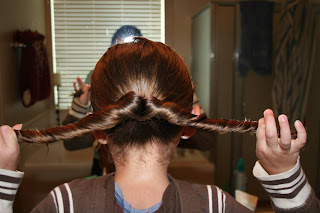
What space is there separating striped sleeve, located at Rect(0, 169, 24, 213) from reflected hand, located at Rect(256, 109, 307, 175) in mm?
355

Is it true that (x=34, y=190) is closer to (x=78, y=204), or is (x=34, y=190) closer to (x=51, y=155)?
(x=51, y=155)

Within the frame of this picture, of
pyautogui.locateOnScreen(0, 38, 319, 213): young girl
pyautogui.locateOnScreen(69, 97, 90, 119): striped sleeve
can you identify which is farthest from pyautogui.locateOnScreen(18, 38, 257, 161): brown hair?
pyautogui.locateOnScreen(69, 97, 90, 119): striped sleeve

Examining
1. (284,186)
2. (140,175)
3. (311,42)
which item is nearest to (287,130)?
(284,186)

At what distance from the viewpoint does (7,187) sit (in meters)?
0.46

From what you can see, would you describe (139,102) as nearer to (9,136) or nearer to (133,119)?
(133,119)

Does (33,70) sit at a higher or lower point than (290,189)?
higher

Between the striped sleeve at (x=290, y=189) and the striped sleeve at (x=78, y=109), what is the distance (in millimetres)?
404

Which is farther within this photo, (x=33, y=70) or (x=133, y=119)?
(x=33, y=70)

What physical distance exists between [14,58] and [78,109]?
0.19 metres

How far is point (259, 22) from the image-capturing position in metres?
0.81

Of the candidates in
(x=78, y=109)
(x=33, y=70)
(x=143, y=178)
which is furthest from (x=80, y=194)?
(x=33, y=70)

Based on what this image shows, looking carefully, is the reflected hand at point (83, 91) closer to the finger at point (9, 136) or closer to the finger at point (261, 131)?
the finger at point (9, 136)

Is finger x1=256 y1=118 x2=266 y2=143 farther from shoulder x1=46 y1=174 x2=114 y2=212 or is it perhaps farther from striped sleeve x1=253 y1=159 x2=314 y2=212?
shoulder x1=46 y1=174 x2=114 y2=212

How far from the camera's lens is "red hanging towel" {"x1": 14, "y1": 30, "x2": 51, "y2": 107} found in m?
0.73
